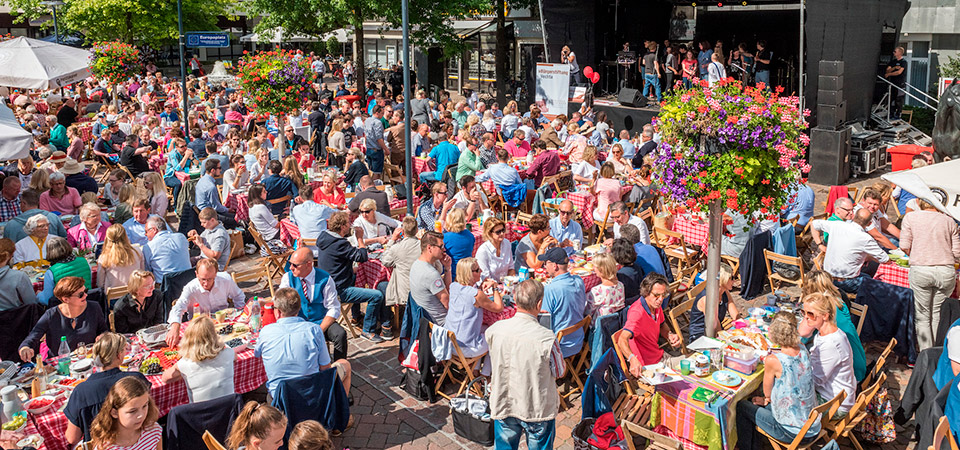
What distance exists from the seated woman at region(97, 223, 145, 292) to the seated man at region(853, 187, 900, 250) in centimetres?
741

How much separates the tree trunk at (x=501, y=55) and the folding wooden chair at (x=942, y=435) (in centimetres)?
2105

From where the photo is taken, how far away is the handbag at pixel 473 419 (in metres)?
6.01

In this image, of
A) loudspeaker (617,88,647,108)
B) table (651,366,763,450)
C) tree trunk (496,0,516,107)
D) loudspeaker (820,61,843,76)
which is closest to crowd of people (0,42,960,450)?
table (651,366,763,450)

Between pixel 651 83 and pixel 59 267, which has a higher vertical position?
pixel 651 83

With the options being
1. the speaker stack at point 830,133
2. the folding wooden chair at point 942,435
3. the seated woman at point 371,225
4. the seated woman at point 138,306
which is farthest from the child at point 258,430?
the speaker stack at point 830,133

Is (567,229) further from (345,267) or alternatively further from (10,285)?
(10,285)

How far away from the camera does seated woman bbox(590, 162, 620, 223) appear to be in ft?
33.8

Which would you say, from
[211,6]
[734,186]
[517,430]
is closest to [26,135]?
[517,430]

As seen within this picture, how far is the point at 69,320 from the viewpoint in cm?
632

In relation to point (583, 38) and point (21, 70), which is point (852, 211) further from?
point (583, 38)

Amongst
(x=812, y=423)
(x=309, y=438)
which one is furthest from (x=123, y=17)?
(x=812, y=423)

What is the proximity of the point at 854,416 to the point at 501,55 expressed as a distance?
69.1 ft

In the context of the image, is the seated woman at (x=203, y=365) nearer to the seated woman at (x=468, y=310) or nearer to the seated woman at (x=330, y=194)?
the seated woman at (x=468, y=310)

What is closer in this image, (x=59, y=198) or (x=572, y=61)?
(x=59, y=198)
